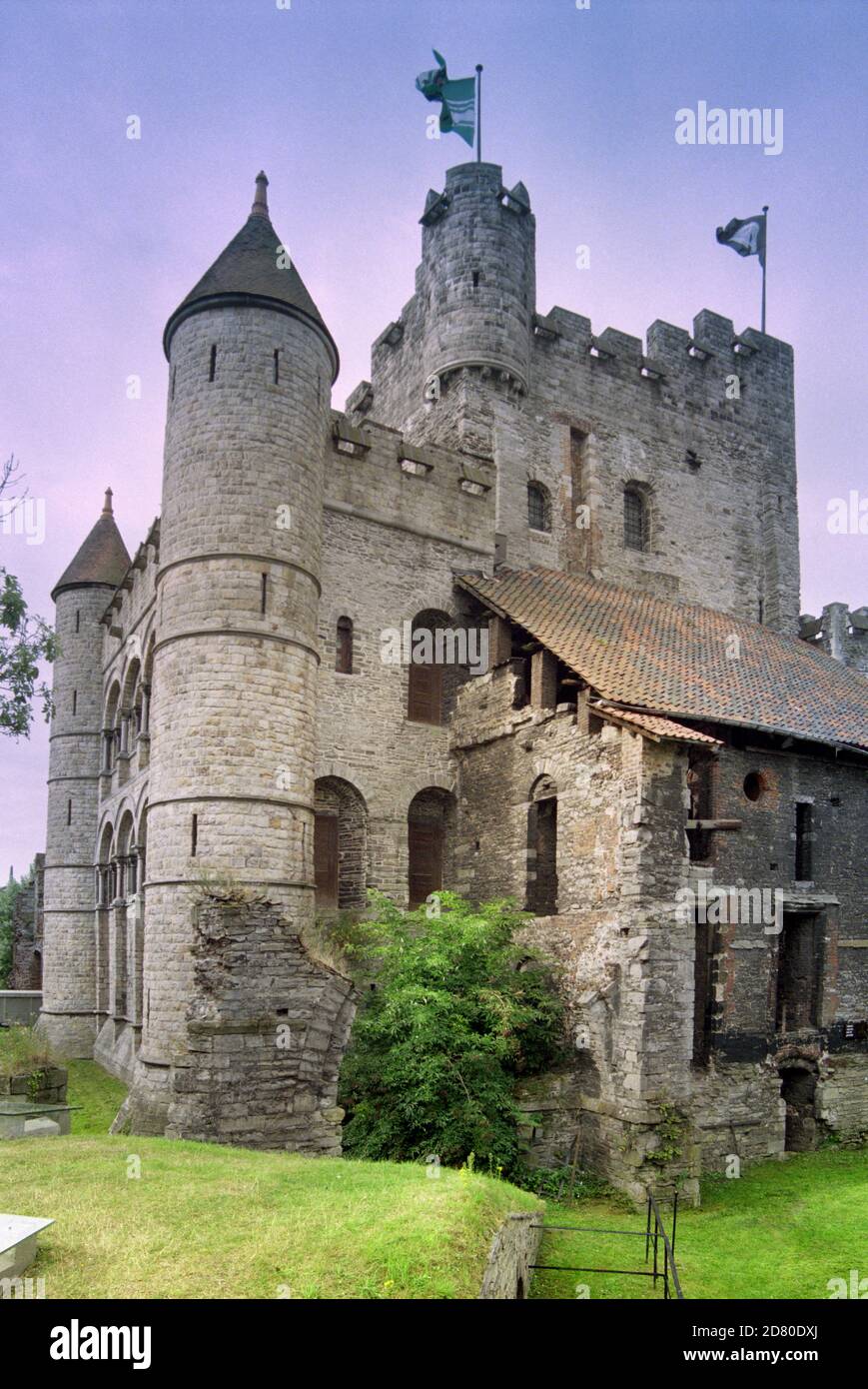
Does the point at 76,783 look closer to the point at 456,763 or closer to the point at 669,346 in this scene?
Result: the point at 456,763

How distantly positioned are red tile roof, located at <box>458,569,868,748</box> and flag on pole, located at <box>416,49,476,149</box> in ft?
39.5

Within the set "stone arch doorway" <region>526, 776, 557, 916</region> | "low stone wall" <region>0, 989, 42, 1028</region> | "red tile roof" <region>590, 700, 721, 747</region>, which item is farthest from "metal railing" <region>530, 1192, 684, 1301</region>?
"low stone wall" <region>0, 989, 42, 1028</region>

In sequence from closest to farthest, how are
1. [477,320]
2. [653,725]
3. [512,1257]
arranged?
[512,1257] → [653,725] → [477,320]

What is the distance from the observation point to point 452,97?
1032 inches

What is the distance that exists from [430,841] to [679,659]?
20.3 ft

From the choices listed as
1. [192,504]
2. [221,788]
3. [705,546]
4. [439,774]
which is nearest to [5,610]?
[192,504]

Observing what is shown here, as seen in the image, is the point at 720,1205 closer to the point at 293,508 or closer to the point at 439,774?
the point at 439,774

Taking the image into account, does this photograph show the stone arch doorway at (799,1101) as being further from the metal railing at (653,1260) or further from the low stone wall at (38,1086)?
the low stone wall at (38,1086)

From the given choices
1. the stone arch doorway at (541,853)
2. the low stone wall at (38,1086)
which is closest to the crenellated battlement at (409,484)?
the stone arch doorway at (541,853)

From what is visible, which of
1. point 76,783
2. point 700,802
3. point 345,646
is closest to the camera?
point 700,802

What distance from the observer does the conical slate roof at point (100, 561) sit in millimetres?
30625

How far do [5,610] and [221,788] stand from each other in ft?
17.8

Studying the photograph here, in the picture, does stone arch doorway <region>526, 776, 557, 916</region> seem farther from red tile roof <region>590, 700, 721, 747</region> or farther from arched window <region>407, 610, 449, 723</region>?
arched window <region>407, 610, 449, 723</region>

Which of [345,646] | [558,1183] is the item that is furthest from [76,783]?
[558,1183]
